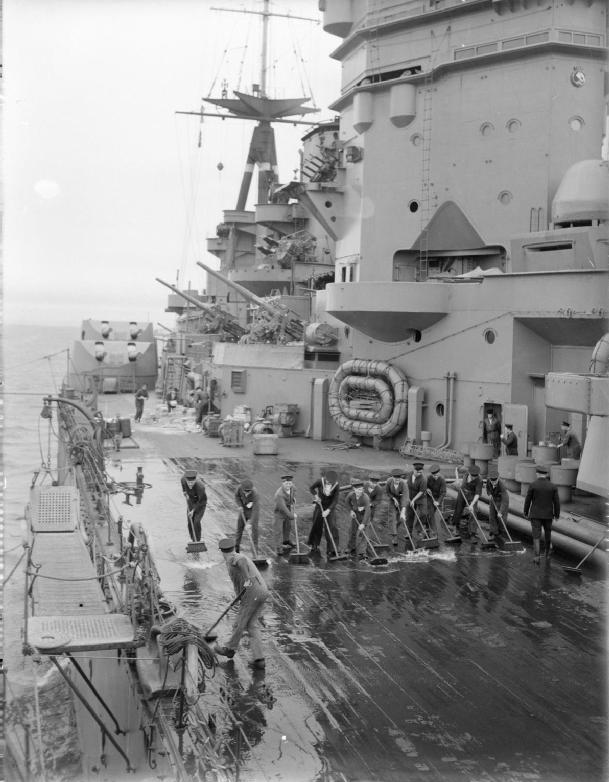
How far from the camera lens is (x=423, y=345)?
2102 centimetres

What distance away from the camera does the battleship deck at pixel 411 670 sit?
6441 mm

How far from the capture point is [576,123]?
67.6 feet

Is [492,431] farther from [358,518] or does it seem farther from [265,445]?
[358,518]

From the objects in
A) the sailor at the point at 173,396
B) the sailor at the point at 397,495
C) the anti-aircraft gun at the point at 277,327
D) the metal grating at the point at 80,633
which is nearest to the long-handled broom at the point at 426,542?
the sailor at the point at 397,495

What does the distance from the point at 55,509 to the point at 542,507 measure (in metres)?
6.65

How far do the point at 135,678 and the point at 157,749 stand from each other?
986mm

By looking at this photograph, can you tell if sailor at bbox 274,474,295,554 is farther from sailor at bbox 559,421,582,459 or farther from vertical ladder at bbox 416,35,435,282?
A: vertical ladder at bbox 416,35,435,282

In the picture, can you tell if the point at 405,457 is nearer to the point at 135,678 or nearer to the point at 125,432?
the point at 125,432

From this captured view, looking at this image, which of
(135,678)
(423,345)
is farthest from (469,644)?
(423,345)

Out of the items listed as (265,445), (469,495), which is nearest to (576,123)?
(265,445)

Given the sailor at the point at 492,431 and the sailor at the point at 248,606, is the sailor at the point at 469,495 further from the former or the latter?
the sailor at the point at 248,606

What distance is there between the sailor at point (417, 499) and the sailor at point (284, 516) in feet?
5.47

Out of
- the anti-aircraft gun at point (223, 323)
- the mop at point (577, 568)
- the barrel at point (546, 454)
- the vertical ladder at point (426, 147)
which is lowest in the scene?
the mop at point (577, 568)

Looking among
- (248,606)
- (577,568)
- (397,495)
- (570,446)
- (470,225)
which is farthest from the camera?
(470,225)
